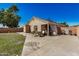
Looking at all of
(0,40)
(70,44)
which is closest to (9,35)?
(0,40)

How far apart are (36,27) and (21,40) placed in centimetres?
40

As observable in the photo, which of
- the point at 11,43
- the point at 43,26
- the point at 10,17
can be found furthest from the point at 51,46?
the point at 10,17

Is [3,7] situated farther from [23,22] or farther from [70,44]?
[70,44]

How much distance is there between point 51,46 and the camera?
6.59m

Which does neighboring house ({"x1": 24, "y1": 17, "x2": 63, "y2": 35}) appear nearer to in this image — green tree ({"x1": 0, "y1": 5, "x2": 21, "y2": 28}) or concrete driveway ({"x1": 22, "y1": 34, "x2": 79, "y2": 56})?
concrete driveway ({"x1": 22, "y1": 34, "x2": 79, "y2": 56})

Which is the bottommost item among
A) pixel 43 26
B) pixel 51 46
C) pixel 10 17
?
pixel 51 46

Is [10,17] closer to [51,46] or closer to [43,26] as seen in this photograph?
[43,26]

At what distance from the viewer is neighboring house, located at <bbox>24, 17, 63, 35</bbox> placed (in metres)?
6.62

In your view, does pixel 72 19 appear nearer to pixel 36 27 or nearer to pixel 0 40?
pixel 36 27

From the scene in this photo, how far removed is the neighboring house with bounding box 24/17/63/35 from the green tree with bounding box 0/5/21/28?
0.79 feet

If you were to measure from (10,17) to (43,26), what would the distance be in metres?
0.69

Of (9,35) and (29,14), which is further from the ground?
(29,14)

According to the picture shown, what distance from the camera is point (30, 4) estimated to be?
6.48 meters

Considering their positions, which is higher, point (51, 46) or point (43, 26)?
point (43, 26)
